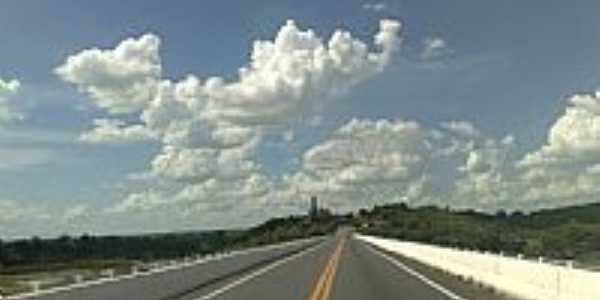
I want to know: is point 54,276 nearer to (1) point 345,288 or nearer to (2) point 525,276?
(1) point 345,288

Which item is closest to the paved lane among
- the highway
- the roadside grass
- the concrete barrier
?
the highway

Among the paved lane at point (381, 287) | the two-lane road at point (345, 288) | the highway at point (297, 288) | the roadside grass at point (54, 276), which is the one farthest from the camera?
the two-lane road at point (345, 288)

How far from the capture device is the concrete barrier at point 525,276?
2073 cm

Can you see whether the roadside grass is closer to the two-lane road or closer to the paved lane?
the two-lane road

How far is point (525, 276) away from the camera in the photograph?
2786 centimetres

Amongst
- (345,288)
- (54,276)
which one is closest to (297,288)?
(345,288)

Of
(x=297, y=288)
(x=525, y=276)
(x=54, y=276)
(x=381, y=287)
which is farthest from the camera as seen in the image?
(x=54, y=276)

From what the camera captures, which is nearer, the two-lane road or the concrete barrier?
the concrete barrier

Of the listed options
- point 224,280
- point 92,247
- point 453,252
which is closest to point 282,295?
point 224,280

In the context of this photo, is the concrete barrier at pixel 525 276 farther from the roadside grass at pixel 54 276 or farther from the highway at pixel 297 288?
the roadside grass at pixel 54 276

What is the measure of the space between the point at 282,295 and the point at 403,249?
51437mm

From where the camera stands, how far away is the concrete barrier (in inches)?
816

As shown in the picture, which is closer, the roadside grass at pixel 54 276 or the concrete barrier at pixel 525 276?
the concrete barrier at pixel 525 276

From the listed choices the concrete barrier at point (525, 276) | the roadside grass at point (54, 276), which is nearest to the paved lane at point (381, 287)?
the concrete barrier at point (525, 276)
